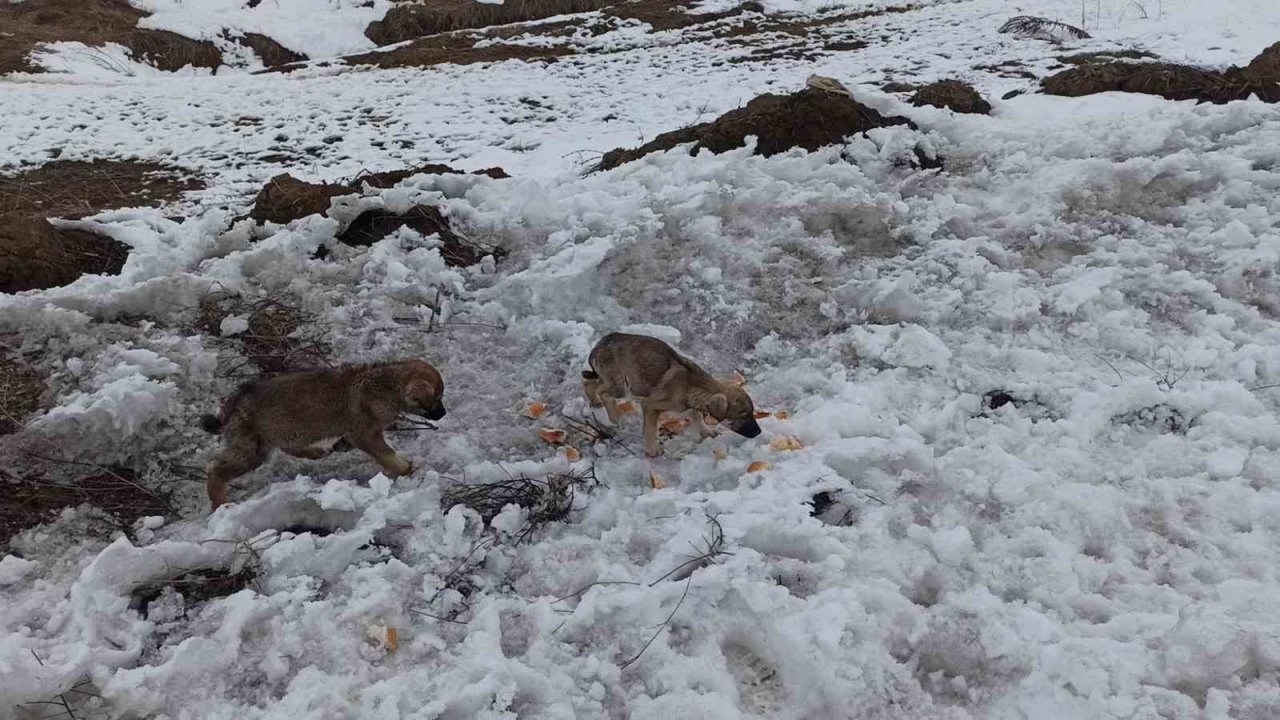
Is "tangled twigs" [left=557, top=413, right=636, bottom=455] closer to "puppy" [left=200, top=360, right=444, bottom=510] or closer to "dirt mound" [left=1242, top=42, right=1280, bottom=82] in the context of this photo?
"puppy" [left=200, top=360, right=444, bottom=510]

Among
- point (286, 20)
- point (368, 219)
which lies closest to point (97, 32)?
point (286, 20)

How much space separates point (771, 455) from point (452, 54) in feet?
48.0

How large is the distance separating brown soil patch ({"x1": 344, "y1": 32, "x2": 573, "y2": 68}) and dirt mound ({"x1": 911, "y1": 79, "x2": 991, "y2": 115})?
29.8 ft

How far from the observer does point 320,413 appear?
405cm

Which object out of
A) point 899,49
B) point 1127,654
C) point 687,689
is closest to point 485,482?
point 687,689

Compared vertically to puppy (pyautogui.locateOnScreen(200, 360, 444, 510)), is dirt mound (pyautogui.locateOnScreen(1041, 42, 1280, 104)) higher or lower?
higher

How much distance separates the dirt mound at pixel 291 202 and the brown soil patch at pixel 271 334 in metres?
1.14

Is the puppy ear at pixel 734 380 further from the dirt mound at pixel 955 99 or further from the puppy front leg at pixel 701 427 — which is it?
the dirt mound at pixel 955 99

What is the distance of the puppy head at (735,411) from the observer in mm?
4156

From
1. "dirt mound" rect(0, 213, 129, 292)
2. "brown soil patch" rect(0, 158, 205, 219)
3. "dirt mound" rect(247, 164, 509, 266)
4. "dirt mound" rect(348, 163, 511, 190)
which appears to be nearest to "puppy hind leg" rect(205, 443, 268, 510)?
"dirt mound" rect(247, 164, 509, 266)

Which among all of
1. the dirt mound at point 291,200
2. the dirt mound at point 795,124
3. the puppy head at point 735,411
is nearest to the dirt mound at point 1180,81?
the dirt mound at point 795,124

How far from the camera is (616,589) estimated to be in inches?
133

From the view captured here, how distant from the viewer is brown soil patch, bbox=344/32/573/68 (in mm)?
15570

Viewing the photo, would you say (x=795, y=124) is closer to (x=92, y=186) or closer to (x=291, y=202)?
(x=291, y=202)
